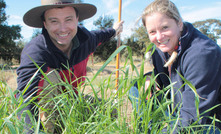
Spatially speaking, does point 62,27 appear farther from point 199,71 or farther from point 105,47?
point 105,47

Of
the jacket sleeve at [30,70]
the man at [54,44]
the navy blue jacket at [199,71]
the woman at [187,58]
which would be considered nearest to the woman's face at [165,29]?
the woman at [187,58]

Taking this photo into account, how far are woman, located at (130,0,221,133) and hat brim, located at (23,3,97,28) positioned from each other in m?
0.97

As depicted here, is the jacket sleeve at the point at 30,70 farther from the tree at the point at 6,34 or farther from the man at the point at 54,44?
the tree at the point at 6,34

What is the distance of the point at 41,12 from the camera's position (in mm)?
2102

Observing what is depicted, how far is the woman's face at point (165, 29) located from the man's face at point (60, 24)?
1.00m

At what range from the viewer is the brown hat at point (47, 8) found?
1.94 m

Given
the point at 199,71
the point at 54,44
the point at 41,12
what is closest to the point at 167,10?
the point at 199,71

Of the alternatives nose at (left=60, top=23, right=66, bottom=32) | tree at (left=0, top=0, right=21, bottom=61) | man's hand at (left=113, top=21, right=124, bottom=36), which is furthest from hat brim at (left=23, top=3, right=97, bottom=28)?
tree at (left=0, top=0, right=21, bottom=61)

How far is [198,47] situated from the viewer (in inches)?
52.3

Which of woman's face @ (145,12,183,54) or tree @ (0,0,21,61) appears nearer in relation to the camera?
woman's face @ (145,12,183,54)

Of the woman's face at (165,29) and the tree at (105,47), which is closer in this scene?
the woman's face at (165,29)

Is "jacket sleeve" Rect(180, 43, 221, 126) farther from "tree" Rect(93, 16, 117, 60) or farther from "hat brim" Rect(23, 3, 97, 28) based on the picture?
"tree" Rect(93, 16, 117, 60)

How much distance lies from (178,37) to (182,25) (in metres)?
0.13

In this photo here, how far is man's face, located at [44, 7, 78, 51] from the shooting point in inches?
78.6
